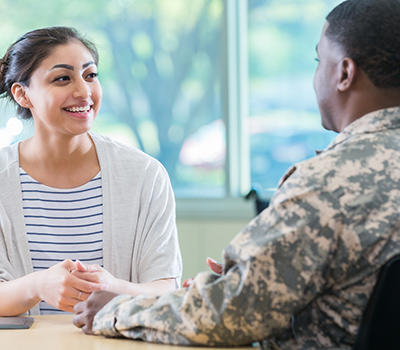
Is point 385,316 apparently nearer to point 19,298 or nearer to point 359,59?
point 359,59

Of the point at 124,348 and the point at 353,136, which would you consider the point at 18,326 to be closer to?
the point at 124,348

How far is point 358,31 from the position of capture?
1.33 metres

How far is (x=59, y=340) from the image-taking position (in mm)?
1479

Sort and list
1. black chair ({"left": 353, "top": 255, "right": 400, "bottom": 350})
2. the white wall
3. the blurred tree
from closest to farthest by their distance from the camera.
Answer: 1. black chair ({"left": 353, "top": 255, "right": 400, "bottom": 350})
2. the white wall
3. the blurred tree

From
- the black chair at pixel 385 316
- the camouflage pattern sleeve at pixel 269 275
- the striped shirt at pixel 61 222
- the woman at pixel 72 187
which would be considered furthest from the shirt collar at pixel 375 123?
the striped shirt at pixel 61 222

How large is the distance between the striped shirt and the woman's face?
0.61ft

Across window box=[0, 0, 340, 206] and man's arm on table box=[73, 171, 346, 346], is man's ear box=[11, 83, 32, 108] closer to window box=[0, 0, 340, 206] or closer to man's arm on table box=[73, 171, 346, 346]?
man's arm on table box=[73, 171, 346, 346]

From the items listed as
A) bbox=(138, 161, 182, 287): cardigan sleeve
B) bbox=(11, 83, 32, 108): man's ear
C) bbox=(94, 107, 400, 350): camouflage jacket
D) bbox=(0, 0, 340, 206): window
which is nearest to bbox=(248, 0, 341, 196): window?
bbox=(0, 0, 340, 206): window

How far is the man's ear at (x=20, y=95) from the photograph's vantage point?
2.24m

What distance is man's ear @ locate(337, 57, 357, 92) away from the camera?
135 centimetres

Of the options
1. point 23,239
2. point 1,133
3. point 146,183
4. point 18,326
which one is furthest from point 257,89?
point 18,326

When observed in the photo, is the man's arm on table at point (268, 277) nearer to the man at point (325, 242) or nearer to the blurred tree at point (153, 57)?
the man at point (325, 242)

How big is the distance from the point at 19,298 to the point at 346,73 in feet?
3.34

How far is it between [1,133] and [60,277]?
1197mm
